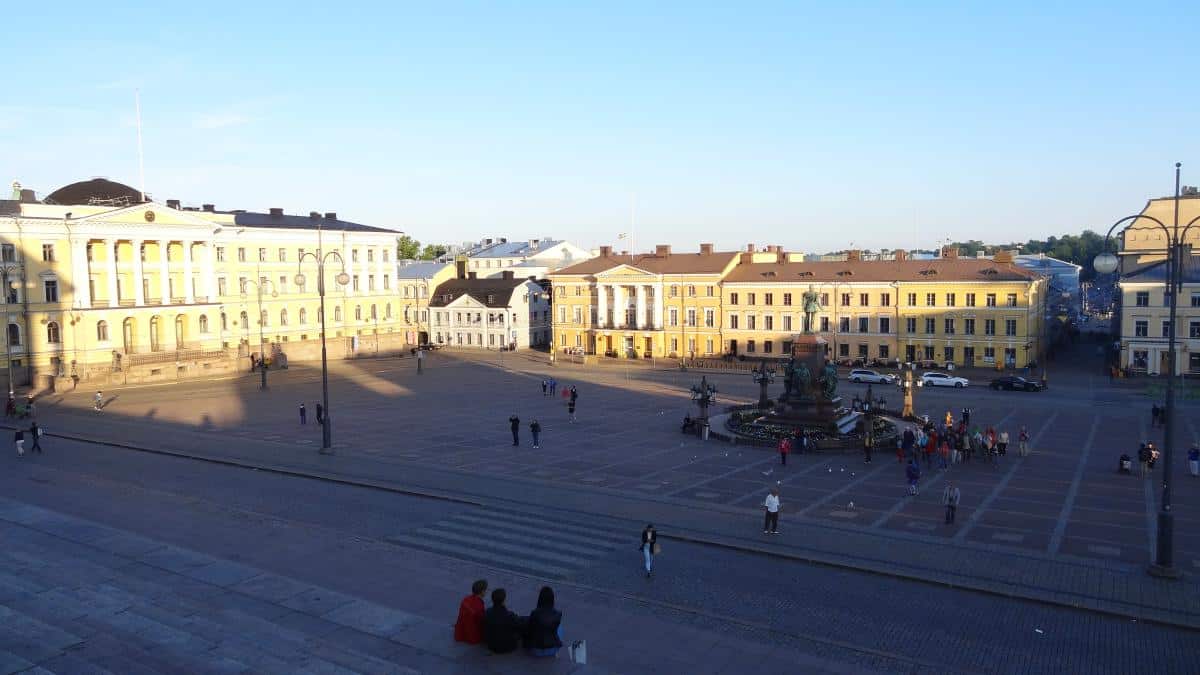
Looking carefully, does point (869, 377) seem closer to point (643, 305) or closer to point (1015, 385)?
point (1015, 385)

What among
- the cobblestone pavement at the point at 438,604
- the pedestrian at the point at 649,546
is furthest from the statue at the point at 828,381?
the pedestrian at the point at 649,546

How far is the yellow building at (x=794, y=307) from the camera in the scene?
70438 mm

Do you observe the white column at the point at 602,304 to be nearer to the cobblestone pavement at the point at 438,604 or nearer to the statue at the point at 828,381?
the statue at the point at 828,381

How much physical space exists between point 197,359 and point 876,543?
63.2m

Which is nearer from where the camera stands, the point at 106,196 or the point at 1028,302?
the point at 1028,302

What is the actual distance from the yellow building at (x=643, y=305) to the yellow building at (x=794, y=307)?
0.37ft

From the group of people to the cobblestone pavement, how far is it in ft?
0.83

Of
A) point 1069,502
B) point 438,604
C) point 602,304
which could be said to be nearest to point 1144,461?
point 1069,502

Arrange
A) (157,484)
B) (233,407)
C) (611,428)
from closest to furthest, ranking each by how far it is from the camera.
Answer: (157,484) < (611,428) < (233,407)

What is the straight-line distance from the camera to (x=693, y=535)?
22844 millimetres

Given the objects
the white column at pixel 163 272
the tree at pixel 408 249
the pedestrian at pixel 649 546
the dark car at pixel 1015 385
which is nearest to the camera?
the pedestrian at pixel 649 546

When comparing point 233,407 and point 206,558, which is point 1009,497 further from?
point 233,407

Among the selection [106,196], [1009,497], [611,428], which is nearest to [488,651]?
[1009,497]

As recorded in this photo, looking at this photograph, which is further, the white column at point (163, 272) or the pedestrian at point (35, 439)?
the white column at point (163, 272)
